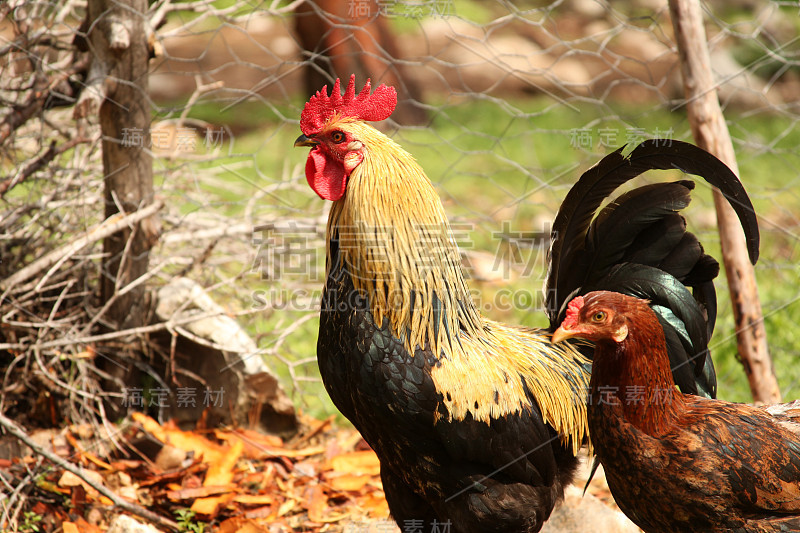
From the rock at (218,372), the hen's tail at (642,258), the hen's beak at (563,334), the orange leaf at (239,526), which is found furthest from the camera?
the rock at (218,372)

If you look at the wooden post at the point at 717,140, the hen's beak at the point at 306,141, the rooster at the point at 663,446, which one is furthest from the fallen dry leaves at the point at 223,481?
the wooden post at the point at 717,140

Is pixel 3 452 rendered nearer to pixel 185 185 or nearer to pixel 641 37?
pixel 185 185

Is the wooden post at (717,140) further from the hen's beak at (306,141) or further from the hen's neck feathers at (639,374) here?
the hen's beak at (306,141)

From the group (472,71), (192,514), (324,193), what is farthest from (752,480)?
(472,71)

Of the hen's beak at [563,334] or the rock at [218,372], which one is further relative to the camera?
the rock at [218,372]

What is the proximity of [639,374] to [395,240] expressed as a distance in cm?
88

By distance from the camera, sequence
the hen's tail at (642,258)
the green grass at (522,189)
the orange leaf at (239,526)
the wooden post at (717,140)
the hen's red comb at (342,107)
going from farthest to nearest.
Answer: the green grass at (522,189) < the wooden post at (717,140) < the orange leaf at (239,526) < the hen's tail at (642,258) < the hen's red comb at (342,107)

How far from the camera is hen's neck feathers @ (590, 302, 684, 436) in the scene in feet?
6.98

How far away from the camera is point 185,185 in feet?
14.2

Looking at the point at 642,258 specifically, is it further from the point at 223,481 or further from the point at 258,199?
the point at 258,199

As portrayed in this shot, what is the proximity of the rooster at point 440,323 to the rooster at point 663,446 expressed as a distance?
14.4 inches

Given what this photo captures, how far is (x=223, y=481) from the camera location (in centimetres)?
335

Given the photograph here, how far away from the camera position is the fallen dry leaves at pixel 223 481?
10.2 feet

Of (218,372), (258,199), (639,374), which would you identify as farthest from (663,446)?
(258,199)
